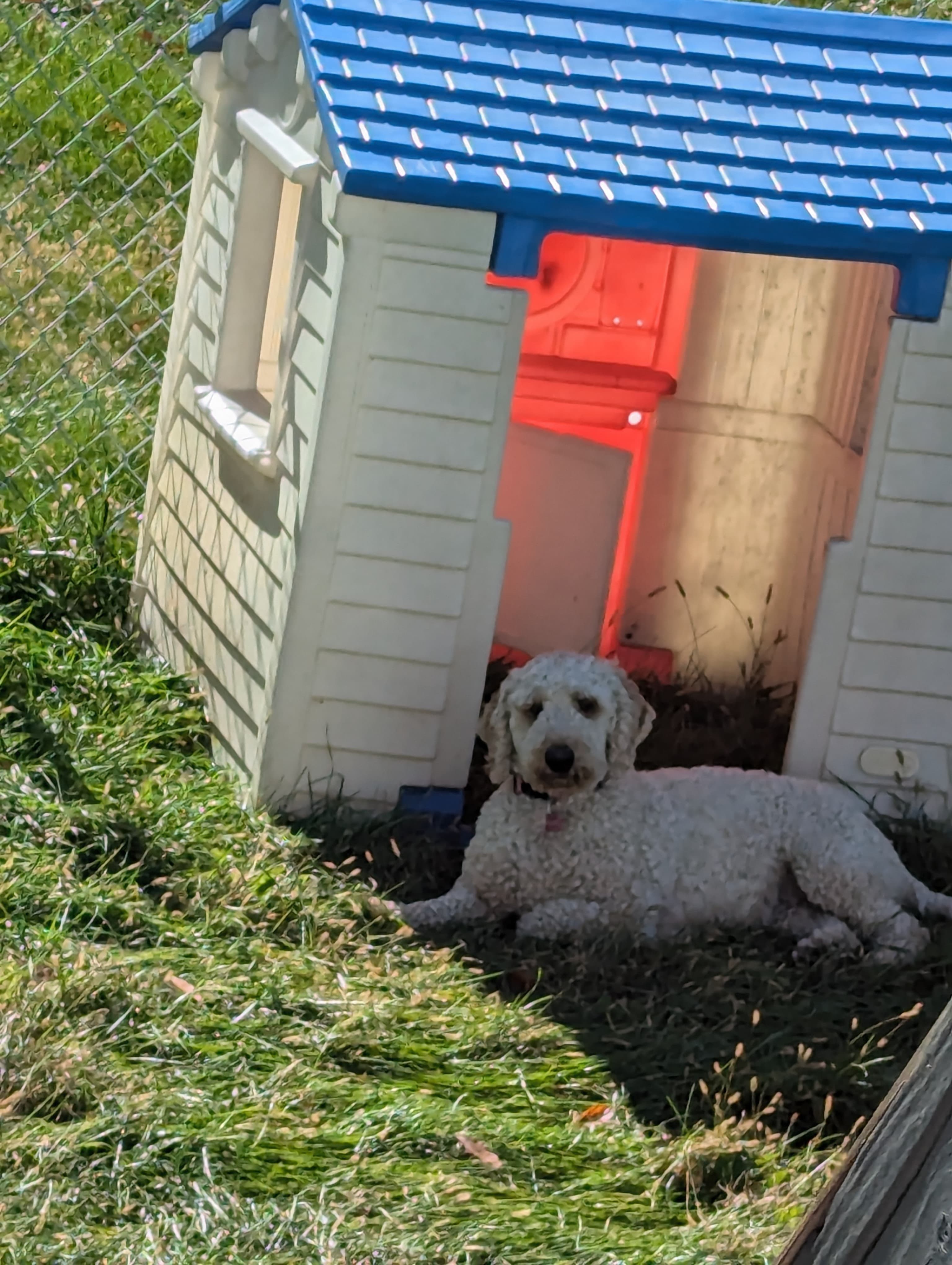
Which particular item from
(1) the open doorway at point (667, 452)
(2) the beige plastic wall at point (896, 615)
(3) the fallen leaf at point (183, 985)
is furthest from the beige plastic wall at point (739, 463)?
(3) the fallen leaf at point (183, 985)

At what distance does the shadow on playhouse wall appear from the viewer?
180 inches

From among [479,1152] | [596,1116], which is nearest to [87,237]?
[596,1116]

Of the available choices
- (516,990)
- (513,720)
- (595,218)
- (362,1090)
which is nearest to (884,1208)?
(362,1090)

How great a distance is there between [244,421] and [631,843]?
174cm

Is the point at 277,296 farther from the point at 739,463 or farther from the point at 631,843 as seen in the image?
the point at 631,843

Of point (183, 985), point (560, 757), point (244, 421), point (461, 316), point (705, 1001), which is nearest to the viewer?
point (183, 985)

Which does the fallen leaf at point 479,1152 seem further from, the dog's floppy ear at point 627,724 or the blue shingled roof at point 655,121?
the blue shingled roof at point 655,121

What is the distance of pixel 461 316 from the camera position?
466 centimetres

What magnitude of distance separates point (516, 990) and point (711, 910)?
66 cm

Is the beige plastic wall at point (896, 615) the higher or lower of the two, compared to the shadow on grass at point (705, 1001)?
higher

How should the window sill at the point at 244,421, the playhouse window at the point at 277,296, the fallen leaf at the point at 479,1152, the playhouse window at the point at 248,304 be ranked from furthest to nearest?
the playhouse window at the point at 277,296
the playhouse window at the point at 248,304
the window sill at the point at 244,421
the fallen leaf at the point at 479,1152

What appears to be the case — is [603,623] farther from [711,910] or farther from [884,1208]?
[884,1208]

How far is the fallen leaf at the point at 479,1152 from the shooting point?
3451mm

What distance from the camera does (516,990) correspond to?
4234 millimetres
